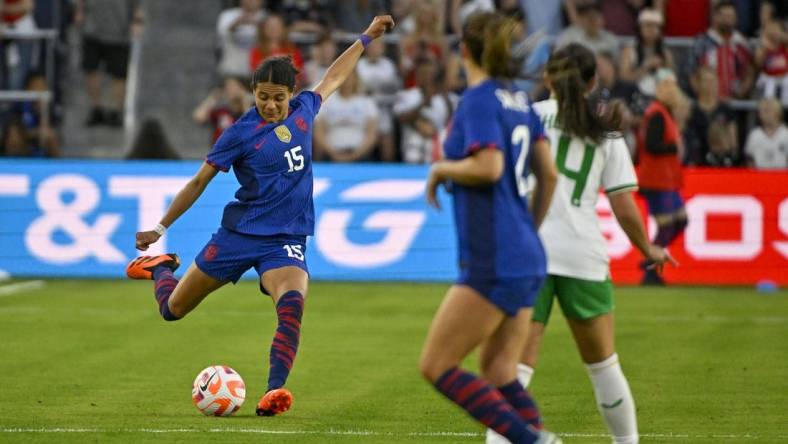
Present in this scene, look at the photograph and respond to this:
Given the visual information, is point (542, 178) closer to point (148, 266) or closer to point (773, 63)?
point (148, 266)

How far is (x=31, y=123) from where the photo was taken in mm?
21406

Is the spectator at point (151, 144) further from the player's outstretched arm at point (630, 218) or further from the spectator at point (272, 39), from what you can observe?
the player's outstretched arm at point (630, 218)

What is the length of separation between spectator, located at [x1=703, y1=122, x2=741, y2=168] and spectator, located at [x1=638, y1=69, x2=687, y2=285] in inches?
109

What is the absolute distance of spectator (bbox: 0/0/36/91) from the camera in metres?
21.6

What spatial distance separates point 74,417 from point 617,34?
1394 centimetres

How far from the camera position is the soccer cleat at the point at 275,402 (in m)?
9.02

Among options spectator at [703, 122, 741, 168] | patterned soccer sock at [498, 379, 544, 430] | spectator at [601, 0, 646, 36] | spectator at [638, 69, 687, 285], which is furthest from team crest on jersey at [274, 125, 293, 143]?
spectator at [601, 0, 646, 36]

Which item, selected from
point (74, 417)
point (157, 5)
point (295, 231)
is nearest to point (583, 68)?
point (295, 231)

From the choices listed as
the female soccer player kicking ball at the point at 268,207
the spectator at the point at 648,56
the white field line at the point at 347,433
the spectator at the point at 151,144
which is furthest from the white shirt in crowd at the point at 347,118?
the white field line at the point at 347,433

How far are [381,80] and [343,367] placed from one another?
9.81 meters

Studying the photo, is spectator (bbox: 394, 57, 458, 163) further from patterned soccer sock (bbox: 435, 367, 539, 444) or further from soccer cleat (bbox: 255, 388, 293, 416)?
patterned soccer sock (bbox: 435, 367, 539, 444)

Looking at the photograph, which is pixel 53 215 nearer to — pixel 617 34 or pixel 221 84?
pixel 221 84

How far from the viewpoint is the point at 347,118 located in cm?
1994

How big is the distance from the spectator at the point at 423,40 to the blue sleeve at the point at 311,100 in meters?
10.9
